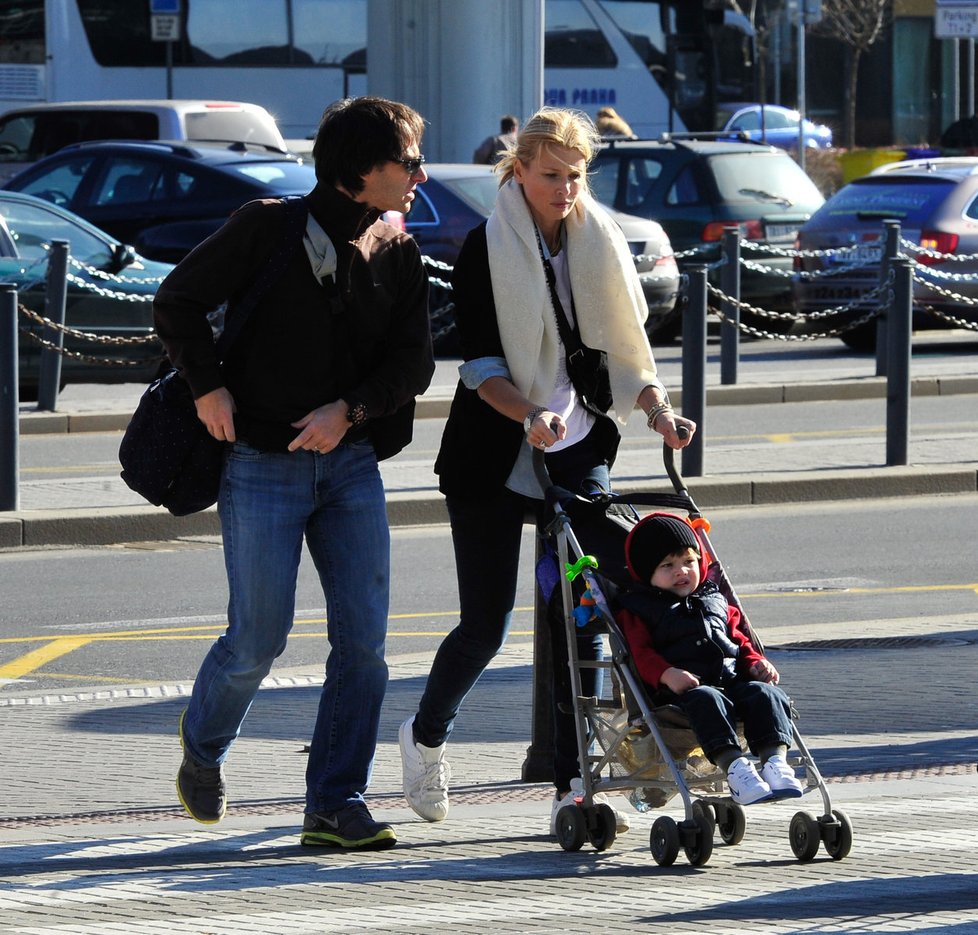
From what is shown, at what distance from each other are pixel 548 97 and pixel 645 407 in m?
27.3

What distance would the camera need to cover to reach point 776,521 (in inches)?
465

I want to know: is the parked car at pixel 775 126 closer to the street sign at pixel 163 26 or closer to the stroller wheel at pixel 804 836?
the street sign at pixel 163 26

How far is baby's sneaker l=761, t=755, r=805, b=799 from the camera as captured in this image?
490 cm

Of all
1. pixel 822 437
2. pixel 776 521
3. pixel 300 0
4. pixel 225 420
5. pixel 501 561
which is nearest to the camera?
pixel 225 420

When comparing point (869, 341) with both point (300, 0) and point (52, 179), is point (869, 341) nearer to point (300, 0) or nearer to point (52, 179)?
point (52, 179)

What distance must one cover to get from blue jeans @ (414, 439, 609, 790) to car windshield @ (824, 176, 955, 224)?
15096 millimetres

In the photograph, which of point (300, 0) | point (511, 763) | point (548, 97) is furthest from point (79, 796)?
point (548, 97)

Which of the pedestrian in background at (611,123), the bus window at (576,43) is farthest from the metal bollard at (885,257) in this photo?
the bus window at (576,43)

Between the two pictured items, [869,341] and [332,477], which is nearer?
[332,477]

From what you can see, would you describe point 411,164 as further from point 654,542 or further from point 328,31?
point 328,31

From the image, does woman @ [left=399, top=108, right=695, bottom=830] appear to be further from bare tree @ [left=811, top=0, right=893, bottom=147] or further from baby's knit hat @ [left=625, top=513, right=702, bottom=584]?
bare tree @ [left=811, top=0, right=893, bottom=147]

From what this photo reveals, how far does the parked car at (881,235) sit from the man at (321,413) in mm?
14403

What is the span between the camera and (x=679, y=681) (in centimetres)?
510

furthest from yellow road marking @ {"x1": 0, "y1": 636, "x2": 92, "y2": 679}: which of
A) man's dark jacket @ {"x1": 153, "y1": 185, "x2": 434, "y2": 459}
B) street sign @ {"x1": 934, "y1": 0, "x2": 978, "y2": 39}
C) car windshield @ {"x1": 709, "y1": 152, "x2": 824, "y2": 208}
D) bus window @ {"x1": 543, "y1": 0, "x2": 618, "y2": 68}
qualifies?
bus window @ {"x1": 543, "y1": 0, "x2": 618, "y2": 68}
